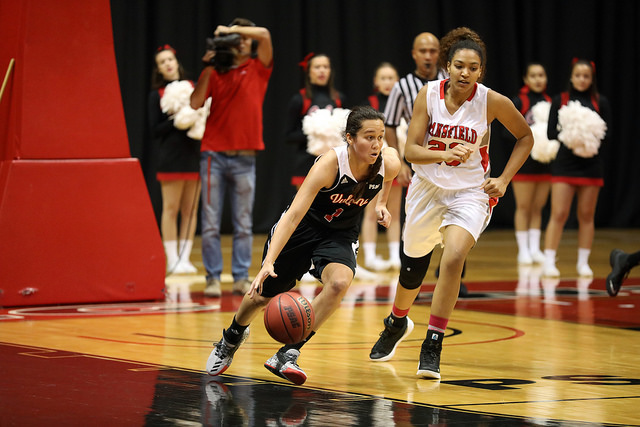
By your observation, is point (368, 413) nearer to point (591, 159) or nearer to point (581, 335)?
point (581, 335)

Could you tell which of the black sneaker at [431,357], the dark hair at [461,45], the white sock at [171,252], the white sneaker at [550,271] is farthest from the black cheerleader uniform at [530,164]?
the black sneaker at [431,357]

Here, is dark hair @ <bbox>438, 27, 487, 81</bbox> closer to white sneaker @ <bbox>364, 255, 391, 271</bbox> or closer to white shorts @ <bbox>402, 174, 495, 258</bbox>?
white shorts @ <bbox>402, 174, 495, 258</bbox>

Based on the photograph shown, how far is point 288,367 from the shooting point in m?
5.09

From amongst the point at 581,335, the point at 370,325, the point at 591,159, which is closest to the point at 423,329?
the point at 370,325

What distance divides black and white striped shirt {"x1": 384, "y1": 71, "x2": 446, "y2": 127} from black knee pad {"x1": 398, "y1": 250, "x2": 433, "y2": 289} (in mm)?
2723

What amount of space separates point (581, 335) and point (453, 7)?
36.2 feet

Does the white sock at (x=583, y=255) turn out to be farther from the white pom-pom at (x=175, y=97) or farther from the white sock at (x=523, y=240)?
the white pom-pom at (x=175, y=97)

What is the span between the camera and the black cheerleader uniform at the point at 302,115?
1036cm

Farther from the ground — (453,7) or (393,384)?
(453,7)

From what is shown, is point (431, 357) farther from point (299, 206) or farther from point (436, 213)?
point (299, 206)

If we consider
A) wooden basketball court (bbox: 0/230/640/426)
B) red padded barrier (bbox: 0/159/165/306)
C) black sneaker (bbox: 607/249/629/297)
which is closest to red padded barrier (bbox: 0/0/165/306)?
red padded barrier (bbox: 0/159/165/306)

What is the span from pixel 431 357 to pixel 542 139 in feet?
22.0

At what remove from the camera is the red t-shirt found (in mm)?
8891

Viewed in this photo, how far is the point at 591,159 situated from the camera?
10656mm
